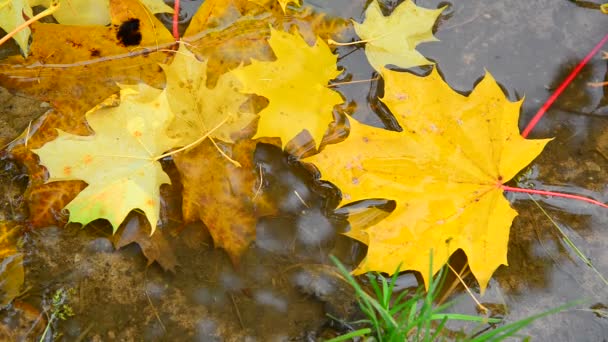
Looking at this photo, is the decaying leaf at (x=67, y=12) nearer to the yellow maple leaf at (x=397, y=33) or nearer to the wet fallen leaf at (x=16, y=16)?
the wet fallen leaf at (x=16, y=16)

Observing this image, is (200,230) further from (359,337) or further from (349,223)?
(359,337)

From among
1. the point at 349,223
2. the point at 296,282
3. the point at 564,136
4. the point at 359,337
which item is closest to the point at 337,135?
the point at 349,223

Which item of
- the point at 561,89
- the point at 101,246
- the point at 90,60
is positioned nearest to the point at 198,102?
the point at 90,60

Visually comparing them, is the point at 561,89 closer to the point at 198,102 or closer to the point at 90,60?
the point at 198,102

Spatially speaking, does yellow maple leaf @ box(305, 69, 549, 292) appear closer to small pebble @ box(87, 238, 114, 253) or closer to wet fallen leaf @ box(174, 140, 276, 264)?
wet fallen leaf @ box(174, 140, 276, 264)

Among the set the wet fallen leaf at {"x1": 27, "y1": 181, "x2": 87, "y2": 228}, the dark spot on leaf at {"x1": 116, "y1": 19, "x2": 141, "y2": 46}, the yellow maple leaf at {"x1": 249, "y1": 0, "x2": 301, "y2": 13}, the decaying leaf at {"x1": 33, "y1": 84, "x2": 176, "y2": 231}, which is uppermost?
the yellow maple leaf at {"x1": 249, "y1": 0, "x2": 301, "y2": 13}

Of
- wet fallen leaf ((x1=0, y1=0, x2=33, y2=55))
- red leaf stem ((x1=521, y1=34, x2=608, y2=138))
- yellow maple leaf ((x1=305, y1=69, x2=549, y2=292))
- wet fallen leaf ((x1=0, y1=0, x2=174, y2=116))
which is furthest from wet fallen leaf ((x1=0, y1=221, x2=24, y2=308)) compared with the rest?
red leaf stem ((x1=521, y1=34, x2=608, y2=138))
